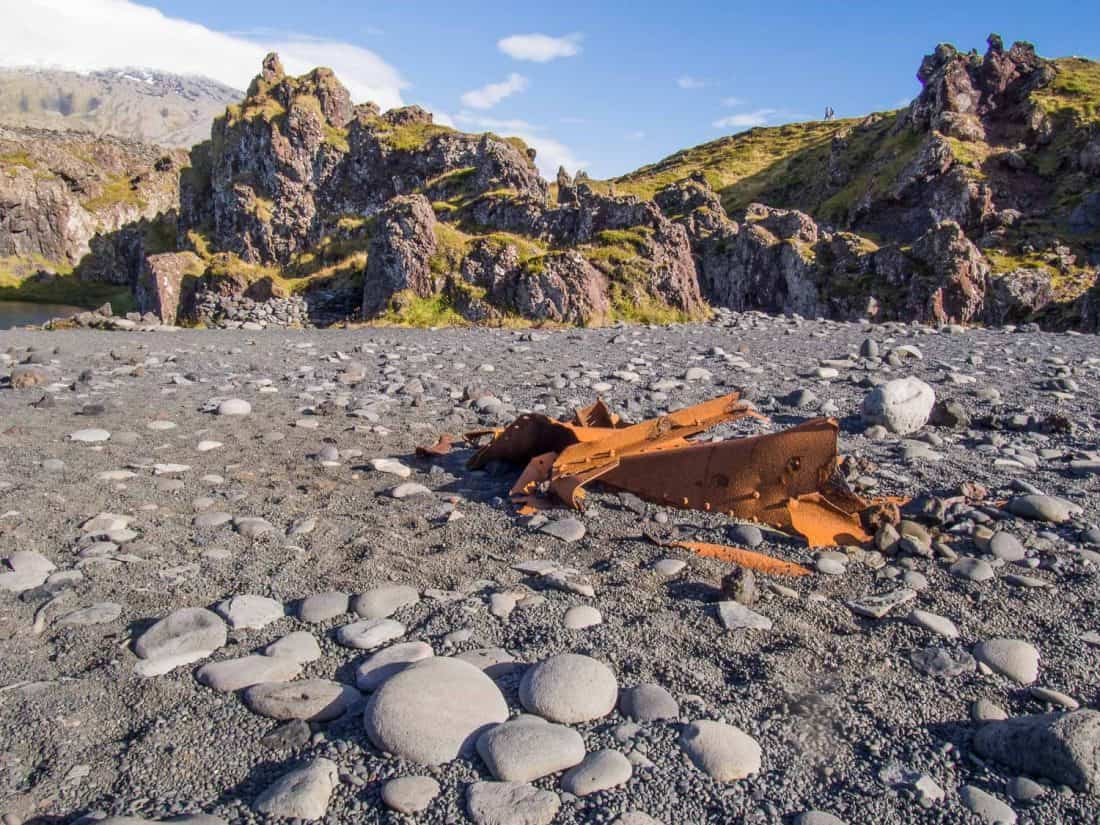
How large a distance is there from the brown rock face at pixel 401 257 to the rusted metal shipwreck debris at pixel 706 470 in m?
15.1

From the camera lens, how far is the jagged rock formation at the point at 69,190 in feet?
300

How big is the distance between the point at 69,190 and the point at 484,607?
123 meters

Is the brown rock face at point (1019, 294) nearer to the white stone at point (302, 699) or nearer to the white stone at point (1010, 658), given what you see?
the white stone at point (1010, 658)

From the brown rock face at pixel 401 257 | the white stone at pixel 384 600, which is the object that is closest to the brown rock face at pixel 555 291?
the brown rock face at pixel 401 257

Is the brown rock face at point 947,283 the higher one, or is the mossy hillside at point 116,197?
the mossy hillside at point 116,197

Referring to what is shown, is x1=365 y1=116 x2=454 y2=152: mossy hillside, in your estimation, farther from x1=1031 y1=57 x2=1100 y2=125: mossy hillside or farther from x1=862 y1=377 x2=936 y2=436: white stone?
x1=1031 y1=57 x2=1100 y2=125: mossy hillside

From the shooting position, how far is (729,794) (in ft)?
6.58

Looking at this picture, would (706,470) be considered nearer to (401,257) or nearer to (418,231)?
(401,257)

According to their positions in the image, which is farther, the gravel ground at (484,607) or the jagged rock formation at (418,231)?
the jagged rock formation at (418,231)

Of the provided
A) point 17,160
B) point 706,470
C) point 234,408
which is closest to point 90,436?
point 234,408

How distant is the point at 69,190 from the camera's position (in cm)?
9906

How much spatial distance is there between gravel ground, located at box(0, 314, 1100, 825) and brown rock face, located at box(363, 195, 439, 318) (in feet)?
40.7

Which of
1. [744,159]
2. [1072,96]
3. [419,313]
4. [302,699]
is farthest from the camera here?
[744,159]

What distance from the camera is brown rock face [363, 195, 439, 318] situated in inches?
773
